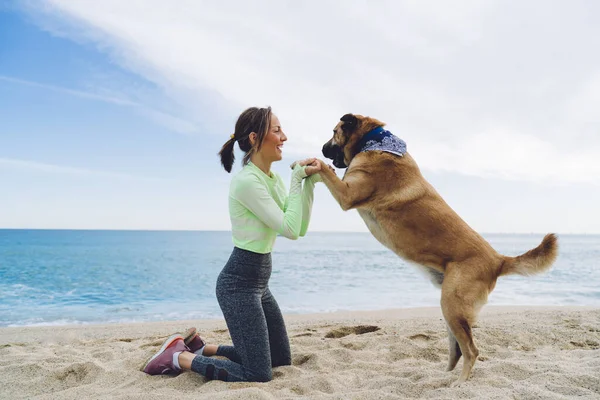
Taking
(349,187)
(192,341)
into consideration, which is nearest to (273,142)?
(349,187)

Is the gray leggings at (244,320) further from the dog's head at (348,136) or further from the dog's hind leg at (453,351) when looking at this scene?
the dog's hind leg at (453,351)

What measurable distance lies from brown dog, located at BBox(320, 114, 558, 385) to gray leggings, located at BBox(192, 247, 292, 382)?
84 centimetres

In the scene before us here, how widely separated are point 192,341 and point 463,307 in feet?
7.69

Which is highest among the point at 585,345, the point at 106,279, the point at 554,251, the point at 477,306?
the point at 554,251

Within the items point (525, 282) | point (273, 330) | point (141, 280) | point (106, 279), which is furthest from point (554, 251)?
point (106, 279)

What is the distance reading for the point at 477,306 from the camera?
3.07 m

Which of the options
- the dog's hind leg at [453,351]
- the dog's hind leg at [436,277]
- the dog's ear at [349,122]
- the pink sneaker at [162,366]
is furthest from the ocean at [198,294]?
the pink sneaker at [162,366]

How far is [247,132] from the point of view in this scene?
10.9 feet

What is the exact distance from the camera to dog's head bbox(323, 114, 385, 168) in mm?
3746

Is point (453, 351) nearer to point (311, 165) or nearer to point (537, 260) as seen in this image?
point (537, 260)

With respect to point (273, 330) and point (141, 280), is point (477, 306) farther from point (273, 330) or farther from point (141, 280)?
point (141, 280)

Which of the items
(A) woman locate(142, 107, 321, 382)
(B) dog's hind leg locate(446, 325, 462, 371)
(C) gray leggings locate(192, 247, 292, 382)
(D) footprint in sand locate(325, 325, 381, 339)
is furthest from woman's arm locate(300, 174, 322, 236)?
(D) footprint in sand locate(325, 325, 381, 339)

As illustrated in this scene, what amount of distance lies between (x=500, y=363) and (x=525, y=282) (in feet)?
37.3

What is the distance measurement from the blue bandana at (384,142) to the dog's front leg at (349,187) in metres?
0.30
